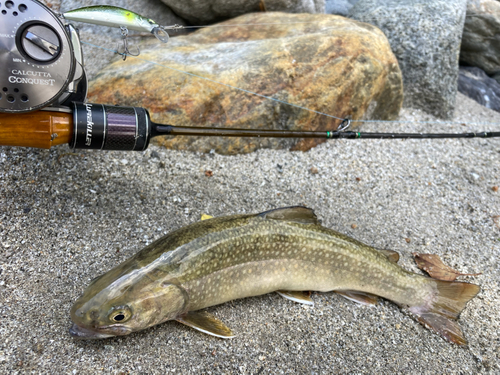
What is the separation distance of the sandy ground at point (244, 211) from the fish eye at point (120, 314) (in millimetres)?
205

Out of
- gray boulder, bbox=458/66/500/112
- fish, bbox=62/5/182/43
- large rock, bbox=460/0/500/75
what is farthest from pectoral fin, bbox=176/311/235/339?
large rock, bbox=460/0/500/75

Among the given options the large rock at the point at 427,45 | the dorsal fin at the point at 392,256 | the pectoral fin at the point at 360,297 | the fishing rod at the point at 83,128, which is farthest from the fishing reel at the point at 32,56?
the large rock at the point at 427,45

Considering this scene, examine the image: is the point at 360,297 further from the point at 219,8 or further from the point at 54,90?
the point at 219,8

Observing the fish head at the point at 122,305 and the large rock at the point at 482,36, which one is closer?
the fish head at the point at 122,305

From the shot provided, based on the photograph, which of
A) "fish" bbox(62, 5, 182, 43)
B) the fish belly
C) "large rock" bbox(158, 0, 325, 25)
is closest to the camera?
the fish belly

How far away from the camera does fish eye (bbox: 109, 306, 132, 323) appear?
203 cm

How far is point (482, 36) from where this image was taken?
6781 millimetres

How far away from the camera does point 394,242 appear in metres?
3.35

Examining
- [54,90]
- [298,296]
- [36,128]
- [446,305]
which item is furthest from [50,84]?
[446,305]

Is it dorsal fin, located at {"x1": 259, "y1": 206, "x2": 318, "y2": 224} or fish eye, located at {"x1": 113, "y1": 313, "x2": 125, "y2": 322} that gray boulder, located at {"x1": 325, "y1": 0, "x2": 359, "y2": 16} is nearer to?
dorsal fin, located at {"x1": 259, "y1": 206, "x2": 318, "y2": 224}

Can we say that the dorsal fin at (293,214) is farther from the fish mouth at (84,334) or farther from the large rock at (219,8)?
the large rock at (219,8)

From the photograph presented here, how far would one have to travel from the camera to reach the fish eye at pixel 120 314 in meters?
2.03

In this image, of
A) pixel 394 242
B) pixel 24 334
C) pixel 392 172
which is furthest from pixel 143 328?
pixel 392 172

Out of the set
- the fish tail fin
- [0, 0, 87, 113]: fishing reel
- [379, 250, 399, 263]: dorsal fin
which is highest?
[0, 0, 87, 113]: fishing reel
